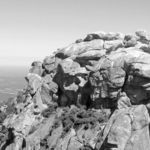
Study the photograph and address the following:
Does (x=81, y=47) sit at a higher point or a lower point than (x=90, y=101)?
higher

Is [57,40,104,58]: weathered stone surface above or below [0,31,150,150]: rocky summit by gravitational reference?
above

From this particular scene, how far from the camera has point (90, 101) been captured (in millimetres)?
37188

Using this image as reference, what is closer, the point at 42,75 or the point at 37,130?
the point at 37,130

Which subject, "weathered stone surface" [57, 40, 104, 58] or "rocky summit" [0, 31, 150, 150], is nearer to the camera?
"rocky summit" [0, 31, 150, 150]

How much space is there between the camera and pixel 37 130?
120 ft

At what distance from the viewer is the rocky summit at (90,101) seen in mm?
28141

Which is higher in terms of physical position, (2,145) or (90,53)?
(90,53)

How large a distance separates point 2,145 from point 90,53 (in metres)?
23.3

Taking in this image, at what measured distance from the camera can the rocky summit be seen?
28141mm

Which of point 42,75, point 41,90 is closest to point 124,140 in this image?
point 41,90

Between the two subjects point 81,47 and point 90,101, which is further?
point 81,47

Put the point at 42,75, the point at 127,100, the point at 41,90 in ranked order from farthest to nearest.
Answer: the point at 42,75, the point at 41,90, the point at 127,100

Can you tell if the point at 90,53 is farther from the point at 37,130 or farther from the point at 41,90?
the point at 37,130

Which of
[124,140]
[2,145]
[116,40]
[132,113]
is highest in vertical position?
[116,40]
